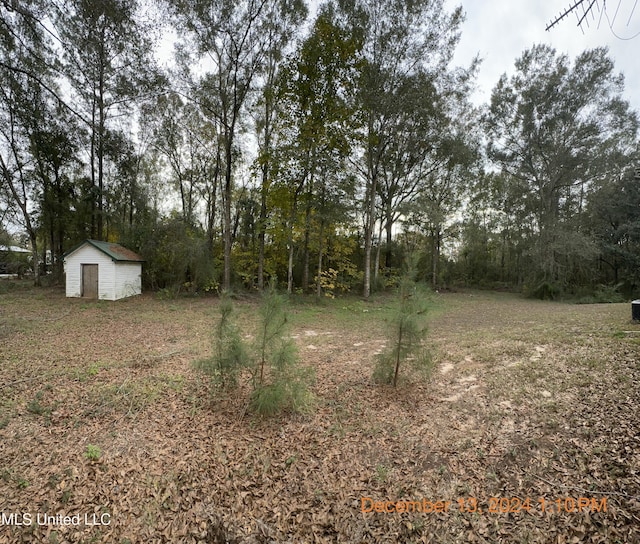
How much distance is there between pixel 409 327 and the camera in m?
4.00

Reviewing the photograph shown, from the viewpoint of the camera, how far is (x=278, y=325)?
369cm

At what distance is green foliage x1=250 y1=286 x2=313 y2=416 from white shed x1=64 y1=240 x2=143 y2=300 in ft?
40.0

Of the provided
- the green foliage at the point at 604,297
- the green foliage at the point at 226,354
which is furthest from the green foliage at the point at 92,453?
the green foliage at the point at 604,297

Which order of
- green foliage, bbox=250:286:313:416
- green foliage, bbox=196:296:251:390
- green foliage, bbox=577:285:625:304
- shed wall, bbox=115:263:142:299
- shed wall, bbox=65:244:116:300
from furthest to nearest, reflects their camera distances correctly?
green foliage, bbox=577:285:625:304
shed wall, bbox=115:263:142:299
shed wall, bbox=65:244:116:300
green foliage, bbox=196:296:251:390
green foliage, bbox=250:286:313:416

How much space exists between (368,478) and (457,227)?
19601 mm

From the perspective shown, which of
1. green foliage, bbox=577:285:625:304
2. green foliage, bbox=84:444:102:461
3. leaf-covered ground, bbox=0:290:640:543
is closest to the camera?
leaf-covered ground, bbox=0:290:640:543

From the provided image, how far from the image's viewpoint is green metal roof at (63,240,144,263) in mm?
12691

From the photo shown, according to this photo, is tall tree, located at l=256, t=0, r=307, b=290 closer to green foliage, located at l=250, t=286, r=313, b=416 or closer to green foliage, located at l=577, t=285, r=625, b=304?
green foliage, located at l=250, t=286, r=313, b=416

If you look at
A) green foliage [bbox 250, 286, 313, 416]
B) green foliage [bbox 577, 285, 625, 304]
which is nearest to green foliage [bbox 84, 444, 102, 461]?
green foliage [bbox 250, 286, 313, 416]

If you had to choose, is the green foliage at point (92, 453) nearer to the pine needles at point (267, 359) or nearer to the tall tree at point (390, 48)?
the pine needles at point (267, 359)

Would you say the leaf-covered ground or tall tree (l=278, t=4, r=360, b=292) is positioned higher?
tall tree (l=278, t=4, r=360, b=292)

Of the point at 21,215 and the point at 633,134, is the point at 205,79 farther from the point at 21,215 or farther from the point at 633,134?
the point at 633,134

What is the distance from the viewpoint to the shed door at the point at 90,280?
42.2ft

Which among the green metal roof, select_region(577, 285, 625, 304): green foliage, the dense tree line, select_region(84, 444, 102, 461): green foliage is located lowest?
select_region(84, 444, 102, 461): green foliage
